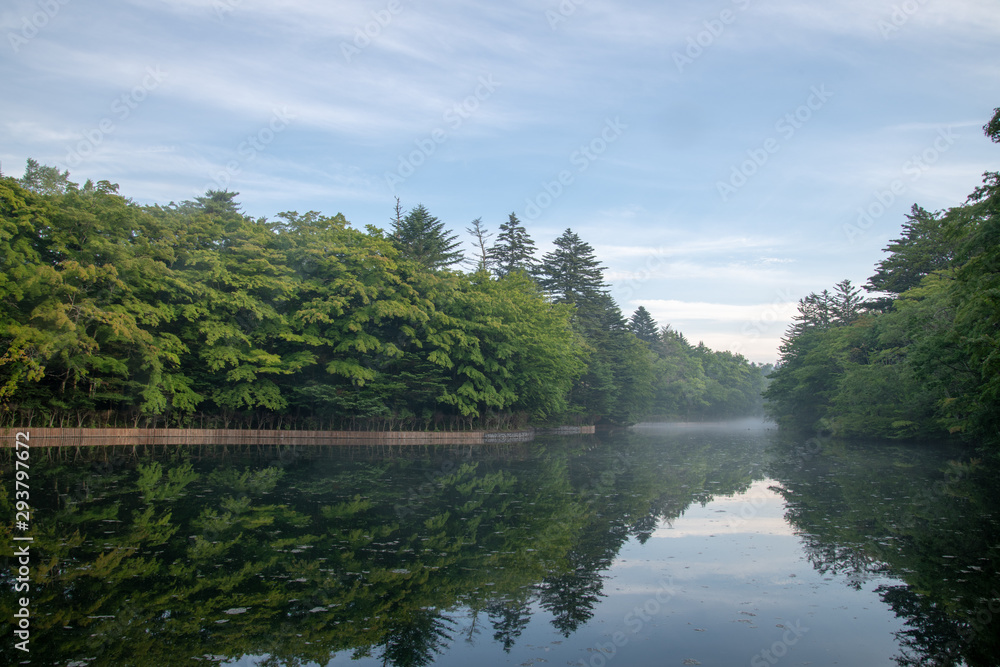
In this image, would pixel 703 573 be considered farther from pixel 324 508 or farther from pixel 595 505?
pixel 324 508

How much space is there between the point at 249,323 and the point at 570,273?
134 ft

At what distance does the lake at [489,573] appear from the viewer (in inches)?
262


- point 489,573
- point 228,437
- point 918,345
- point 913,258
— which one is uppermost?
point 913,258

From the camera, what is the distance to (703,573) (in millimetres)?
10062

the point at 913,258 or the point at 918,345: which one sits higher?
the point at 913,258

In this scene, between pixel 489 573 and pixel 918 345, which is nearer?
pixel 489 573

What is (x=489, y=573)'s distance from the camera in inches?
369

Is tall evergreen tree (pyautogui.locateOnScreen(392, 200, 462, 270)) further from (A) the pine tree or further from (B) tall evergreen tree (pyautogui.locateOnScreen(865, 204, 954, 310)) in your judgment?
(A) the pine tree

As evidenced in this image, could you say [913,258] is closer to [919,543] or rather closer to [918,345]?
[918,345]

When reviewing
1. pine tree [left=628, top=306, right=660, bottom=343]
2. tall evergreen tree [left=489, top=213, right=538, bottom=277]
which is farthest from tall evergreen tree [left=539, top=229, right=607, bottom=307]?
pine tree [left=628, top=306, right=660, bottom=343]

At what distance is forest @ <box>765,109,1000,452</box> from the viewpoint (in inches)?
637

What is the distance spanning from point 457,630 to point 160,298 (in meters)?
32.6

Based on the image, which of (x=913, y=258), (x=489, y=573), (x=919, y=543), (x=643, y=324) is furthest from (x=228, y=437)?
(x=643, y=324)

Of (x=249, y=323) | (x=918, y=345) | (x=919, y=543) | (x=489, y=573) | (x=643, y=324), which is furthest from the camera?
(x=643, y=324)
